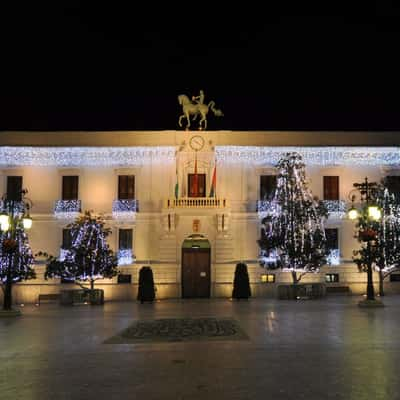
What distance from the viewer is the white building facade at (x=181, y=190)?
31.2 metres

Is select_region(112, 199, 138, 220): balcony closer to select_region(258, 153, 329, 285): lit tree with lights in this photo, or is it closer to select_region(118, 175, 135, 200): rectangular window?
select_region(118, 175, 135, 200): rectangular window

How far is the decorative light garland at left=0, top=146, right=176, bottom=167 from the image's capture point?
31.5 metres

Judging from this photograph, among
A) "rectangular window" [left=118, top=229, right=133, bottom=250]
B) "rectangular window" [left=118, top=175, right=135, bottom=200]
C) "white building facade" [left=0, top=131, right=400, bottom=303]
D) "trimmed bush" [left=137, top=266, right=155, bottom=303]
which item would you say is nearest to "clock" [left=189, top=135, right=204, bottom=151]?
"white building facade" [left=0, top=131, right=400, bottom=303]

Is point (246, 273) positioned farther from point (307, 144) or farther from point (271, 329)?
point (271, 329)

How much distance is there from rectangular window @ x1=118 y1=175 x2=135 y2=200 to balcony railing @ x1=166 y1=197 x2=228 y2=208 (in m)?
2.55

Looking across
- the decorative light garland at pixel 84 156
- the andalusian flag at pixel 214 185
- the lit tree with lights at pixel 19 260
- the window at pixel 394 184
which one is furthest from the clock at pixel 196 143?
the window at pixel 394 184

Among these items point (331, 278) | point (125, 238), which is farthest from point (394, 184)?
point (125, 238)

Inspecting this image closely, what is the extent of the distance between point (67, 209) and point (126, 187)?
3290 millimetres

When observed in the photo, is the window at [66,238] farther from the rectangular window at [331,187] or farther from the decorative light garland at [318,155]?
the rectangular window at [331,187]

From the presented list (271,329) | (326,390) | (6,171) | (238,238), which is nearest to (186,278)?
(238,238)

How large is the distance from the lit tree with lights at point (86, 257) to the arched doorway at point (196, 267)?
396 centimetres

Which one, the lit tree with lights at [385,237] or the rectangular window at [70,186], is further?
the rectangular window at [70,186]

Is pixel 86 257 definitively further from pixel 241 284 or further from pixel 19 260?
pixel 241 284

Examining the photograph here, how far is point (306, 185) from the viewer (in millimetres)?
31250
